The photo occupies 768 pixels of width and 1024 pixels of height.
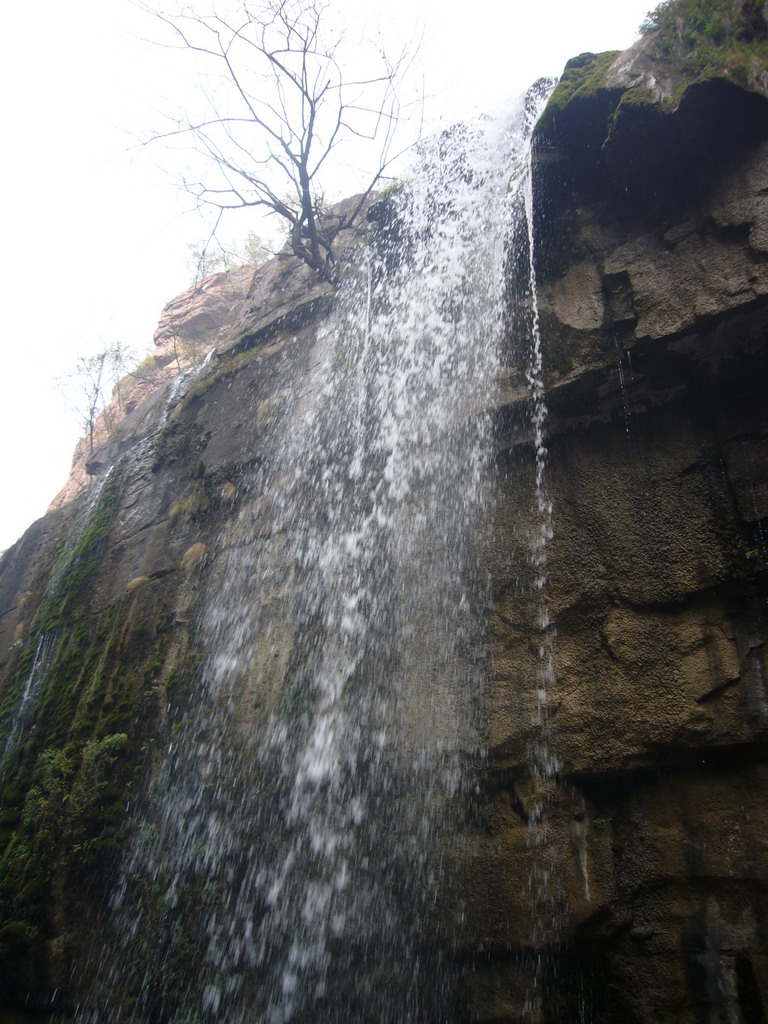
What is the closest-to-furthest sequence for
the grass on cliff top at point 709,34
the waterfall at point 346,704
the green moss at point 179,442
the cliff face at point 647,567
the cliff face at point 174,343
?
the cliff face at point 647,567
the waterfall at point 346,704
the grass on cliff top at point 709,34
the green moss at point 179,442
the cliff face at point 174,343

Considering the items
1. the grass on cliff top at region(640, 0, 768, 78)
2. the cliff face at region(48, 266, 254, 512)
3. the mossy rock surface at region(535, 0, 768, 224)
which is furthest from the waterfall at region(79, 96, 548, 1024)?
the cliff face at region(48, 266, 254, 512)

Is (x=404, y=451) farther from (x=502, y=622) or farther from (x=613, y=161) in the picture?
(x=613, y=161)

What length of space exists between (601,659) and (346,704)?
2.05 meters

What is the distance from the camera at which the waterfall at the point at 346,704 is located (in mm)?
3902

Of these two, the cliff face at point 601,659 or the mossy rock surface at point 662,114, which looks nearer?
→ the cliff face at point 601,659

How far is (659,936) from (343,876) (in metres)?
2.02

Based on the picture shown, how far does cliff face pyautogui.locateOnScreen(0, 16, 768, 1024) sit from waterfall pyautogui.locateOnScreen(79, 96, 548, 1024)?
0.33 feet

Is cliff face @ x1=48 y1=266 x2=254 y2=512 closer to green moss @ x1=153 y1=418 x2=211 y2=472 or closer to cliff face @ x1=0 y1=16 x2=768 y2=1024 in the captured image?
green moss @ x1=153 y1=418 x2=211 y2=472

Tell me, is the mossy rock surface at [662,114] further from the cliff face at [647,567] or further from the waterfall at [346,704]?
the waterfall at [346,704]

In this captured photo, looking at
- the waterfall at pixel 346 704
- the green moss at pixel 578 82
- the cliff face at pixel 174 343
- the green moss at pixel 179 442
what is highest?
the cliff face at pixel 174 343

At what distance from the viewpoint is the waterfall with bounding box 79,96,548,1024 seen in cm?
390

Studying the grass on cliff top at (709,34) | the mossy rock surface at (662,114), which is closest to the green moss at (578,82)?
the mossy rock surface at (662,114)

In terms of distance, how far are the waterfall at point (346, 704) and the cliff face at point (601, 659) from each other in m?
0.10

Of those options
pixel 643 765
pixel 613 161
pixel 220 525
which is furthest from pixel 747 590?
pixel 220 525
